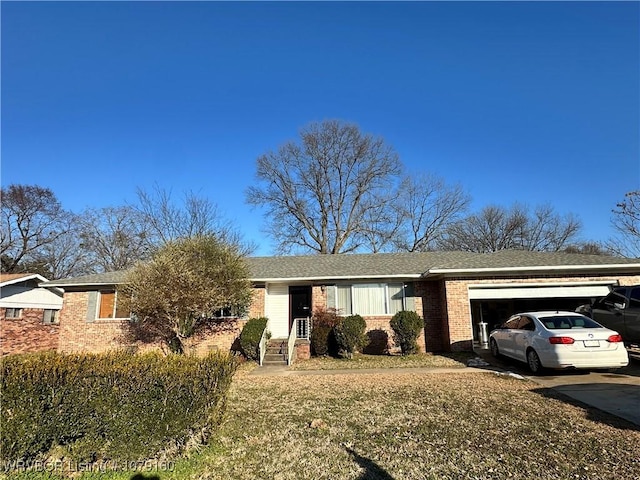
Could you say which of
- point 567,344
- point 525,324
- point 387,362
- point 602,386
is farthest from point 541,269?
point 387,362

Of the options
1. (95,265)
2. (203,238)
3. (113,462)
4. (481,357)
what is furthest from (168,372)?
(95,265)

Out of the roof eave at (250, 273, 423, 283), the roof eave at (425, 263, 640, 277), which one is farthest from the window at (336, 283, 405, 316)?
the roof eave at (425, 263, 640, 277)

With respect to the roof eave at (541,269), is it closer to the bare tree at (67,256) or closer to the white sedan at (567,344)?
the white sedan at (567,344)

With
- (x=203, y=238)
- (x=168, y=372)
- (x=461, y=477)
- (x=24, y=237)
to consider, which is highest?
(x=24, y=237)

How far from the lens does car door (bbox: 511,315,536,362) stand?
9.53 m

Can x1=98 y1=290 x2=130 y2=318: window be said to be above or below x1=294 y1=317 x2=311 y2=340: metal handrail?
above

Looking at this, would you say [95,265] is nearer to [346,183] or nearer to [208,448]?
[346,183]

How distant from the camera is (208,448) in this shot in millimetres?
4754

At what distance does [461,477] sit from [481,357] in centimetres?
893

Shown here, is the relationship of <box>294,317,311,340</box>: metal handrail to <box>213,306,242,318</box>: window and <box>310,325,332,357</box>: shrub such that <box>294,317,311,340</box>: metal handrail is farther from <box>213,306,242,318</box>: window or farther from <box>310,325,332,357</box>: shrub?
<box>213,306,242,318</box>: window

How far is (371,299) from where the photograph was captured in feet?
48.6

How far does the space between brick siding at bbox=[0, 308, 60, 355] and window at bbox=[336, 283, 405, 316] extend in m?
14.5

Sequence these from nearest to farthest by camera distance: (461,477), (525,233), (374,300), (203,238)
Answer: (461,477) < (203,238) < (374,300) < (525,233)

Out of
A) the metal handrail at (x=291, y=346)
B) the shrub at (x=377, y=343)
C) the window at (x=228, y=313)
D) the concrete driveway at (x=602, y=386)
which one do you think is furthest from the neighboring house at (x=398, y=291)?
the concrete driveway at (x=602, y=386)
